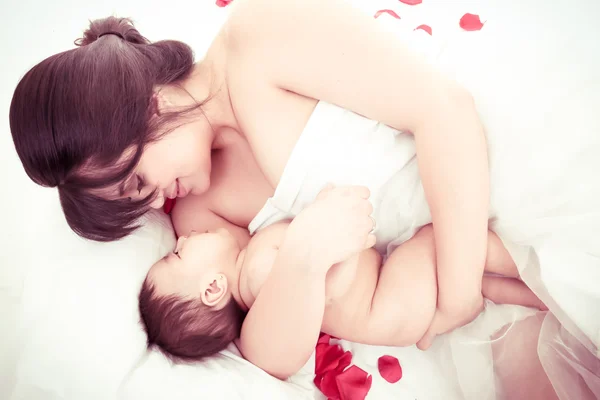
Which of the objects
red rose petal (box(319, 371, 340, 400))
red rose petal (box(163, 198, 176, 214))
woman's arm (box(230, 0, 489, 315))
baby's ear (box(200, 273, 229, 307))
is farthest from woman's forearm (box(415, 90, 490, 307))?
red rose petal (box(163, 198, 176, 214))

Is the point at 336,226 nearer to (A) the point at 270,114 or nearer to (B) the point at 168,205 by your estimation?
(A) the point at 270,114

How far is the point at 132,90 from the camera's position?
839 millimetres

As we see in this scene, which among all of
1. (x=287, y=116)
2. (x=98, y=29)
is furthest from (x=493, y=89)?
(x=98, y=29)

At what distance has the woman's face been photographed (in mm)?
909

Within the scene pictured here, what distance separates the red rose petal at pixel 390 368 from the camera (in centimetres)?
106

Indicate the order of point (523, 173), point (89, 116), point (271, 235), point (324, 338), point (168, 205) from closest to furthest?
point (89, 116)
point (523, 173)
point (271, 235)
point (324, 338)
point (168, 205)

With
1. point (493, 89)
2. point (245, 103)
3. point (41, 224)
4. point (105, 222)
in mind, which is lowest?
point (41, 224)

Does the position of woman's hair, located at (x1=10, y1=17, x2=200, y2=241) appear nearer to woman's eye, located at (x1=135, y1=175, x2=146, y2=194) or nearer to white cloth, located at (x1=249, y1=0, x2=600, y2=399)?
woman's eye, located at (x1=135, y1=175, x2=146, y2=194)

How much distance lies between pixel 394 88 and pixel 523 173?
32 cm

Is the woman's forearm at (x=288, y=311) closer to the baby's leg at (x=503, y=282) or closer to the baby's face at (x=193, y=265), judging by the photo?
the baby's face at (x=193, y=265)

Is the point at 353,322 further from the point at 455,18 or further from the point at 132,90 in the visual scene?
the point at 455,18

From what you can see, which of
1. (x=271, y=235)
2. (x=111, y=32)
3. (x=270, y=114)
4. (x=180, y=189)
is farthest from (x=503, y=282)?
(x=111, y=32)

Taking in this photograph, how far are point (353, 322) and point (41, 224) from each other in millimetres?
813

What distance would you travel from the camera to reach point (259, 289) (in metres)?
0.99
